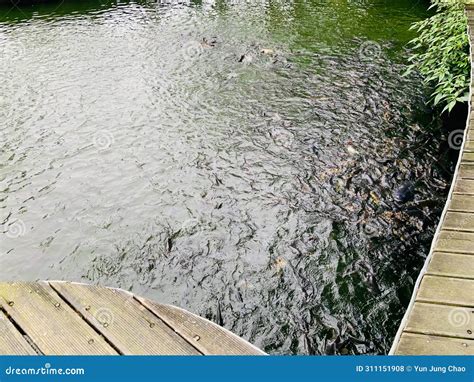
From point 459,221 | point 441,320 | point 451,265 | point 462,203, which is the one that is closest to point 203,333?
point 441,320

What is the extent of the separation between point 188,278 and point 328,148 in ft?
13.4

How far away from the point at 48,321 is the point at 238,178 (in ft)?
14.3

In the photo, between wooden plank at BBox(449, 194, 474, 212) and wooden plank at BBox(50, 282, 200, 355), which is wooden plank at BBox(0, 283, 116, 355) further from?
wooden plank at BBox(449, 194, 474, 212)

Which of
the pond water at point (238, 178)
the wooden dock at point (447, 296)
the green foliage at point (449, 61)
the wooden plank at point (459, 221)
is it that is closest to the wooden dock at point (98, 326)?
the wooden dock at point (447, 296)

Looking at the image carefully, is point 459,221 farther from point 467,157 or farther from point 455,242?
point 467,157

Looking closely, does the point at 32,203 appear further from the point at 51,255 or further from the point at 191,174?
the point at 191,174

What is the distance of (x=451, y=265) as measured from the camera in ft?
11.9

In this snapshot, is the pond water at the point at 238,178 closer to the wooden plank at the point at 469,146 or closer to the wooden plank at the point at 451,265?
the wooden plank at the point at 469,146

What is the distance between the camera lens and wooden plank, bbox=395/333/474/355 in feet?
9.69

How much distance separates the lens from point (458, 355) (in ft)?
9.62

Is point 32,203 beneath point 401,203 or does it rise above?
above

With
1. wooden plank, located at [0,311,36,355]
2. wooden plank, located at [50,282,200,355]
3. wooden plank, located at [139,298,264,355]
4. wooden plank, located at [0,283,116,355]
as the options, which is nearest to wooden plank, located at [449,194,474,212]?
wooden plank, located at [139,298,264,355]

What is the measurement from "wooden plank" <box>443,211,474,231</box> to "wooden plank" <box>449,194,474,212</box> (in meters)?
0.07
